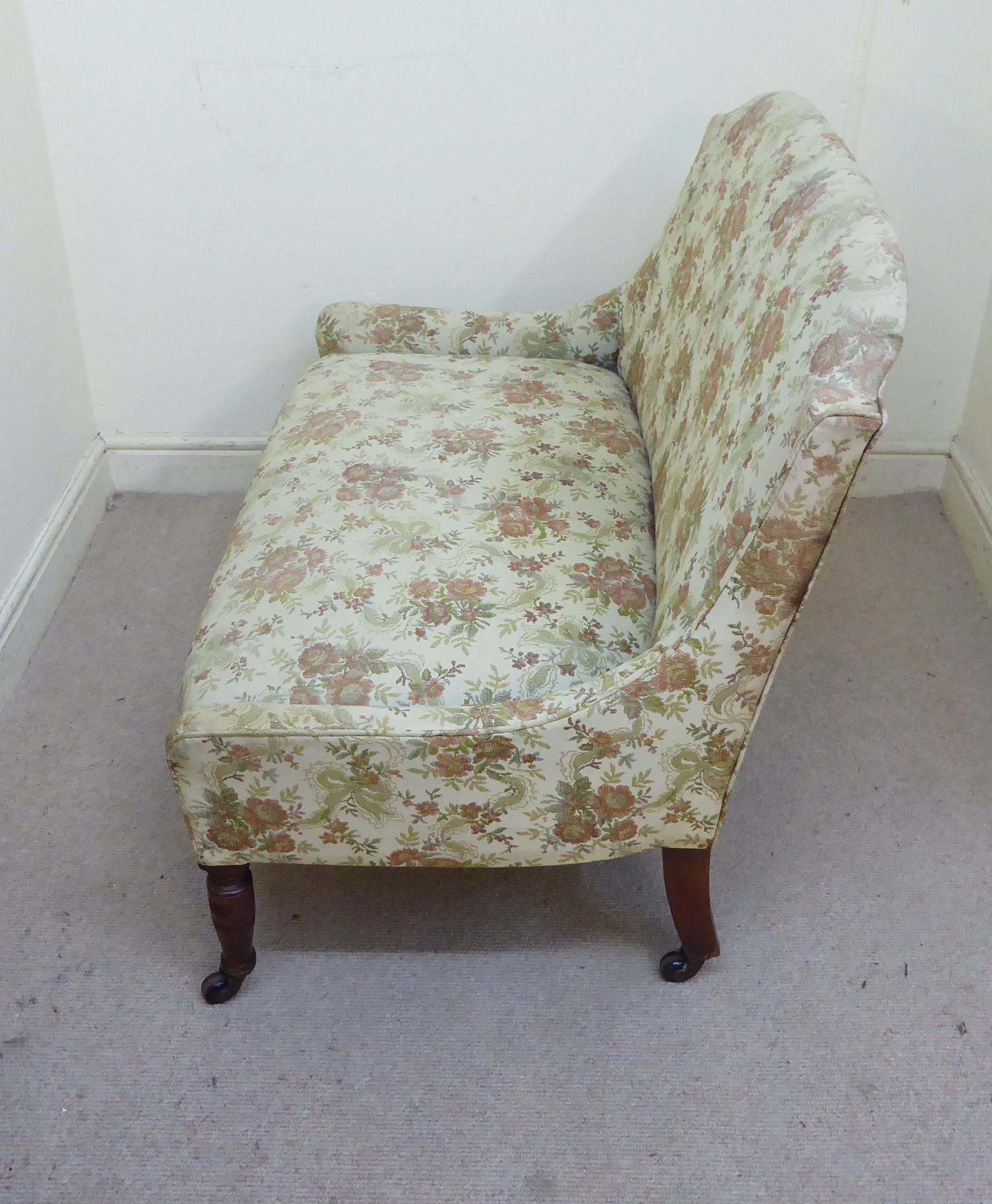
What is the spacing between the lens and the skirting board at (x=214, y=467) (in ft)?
7.26

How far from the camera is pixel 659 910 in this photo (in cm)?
144

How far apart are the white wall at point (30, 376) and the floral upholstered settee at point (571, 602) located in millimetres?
585

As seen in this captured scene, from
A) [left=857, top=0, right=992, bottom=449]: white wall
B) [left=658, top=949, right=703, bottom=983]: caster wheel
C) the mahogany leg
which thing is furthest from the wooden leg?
[left=857, top=0, right=992, bottom=449]: white wall

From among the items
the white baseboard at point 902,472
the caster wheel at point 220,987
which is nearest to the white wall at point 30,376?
the caster wheel at point 220,987

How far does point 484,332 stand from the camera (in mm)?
1881

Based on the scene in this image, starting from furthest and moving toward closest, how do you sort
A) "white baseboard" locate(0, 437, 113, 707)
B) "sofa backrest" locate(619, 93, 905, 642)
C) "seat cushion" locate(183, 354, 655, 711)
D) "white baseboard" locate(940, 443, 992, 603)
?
"white baseboard" locate(940, 443, 992, 603) → "white baseboard" locate(0, 437, 113, 707) → "seat cushion" locate(183, 354, 655, 711) → "sofa backrest" locate(619, 93, 905, 642)

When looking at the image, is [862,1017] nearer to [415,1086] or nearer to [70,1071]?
[415,1086]

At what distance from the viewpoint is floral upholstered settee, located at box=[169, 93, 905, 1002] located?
39.8 inches

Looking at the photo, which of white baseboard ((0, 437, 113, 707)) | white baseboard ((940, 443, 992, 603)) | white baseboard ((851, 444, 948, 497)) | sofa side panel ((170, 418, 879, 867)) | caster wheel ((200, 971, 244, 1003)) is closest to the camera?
sofa side panel ((170, 418, 879, 867))

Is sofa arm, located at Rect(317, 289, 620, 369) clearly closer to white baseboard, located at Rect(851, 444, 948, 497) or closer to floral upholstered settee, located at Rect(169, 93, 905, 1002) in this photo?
floral upholstered settee, located at Rect(169, 93, 905, 1002)

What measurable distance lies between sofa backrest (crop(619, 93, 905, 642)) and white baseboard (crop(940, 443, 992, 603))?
30.2 inches

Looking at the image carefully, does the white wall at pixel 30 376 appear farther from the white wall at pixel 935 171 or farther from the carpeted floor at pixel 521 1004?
the white wall at pixel 935 171

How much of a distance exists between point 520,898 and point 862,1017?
443 millimetres

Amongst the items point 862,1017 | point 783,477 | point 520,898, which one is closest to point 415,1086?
point 520,898
